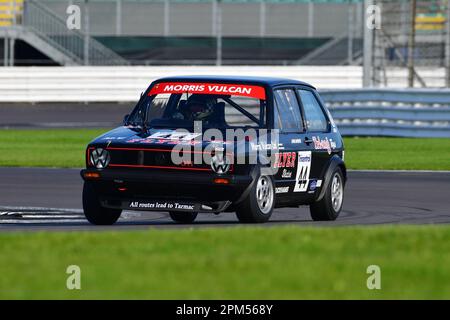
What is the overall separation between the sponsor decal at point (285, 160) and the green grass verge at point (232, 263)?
2.51 m

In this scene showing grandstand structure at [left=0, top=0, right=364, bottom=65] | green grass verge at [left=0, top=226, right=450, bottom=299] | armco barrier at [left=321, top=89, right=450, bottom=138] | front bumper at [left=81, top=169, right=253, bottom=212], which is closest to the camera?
green grass verge at [left=0, top=226, right=450, bottom=299]

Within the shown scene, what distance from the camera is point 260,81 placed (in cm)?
1243

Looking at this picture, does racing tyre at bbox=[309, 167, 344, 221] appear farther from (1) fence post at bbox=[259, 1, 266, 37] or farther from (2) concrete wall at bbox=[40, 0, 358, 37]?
(1) fence post at bbox=[259, 1, 266, 37]

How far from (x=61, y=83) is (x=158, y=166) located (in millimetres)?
26889

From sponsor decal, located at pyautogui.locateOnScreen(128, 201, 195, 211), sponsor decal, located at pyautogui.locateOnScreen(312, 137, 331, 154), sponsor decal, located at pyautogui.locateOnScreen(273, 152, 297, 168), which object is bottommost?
sponsor decal, located at pyautogui.locateOnScreen(128, 201, 195, 211)

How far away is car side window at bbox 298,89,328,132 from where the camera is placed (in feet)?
42.5

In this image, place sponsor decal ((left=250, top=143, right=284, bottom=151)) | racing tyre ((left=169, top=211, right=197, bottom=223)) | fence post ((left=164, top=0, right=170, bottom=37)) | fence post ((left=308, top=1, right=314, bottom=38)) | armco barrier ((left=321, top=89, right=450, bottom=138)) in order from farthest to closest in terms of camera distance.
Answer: fence post ((left=308, top=1, right=314, bottom=38)) < fence post ((left=164, top=0, right=170, bottom=37)) < armco barrier ((left=321, top=89, right=450, bottom=138)) < racing tyre ((left=169, top=211, right=197, bottom=223)) < sponsor decal ((left=250, top=143, right=284, bottom=151))

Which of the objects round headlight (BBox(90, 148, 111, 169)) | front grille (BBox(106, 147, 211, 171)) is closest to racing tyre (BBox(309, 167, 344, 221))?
front grille (BBox(106, 147, 211, 171))

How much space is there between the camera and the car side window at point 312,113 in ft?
42.5

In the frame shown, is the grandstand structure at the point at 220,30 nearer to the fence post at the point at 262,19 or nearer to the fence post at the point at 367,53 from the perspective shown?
the fence post at the point at 262,19

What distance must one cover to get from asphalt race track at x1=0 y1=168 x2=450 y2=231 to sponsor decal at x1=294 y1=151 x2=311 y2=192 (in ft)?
1.16

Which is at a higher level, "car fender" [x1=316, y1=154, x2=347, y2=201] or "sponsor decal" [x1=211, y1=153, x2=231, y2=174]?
"sponsor decal" [x1=211, y1=153, x2=231, y2=174]

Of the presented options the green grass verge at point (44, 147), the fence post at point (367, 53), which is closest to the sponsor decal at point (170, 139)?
the green grass verge at point (44, 147)

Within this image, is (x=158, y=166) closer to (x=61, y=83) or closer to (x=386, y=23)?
(x=386, y=23)
